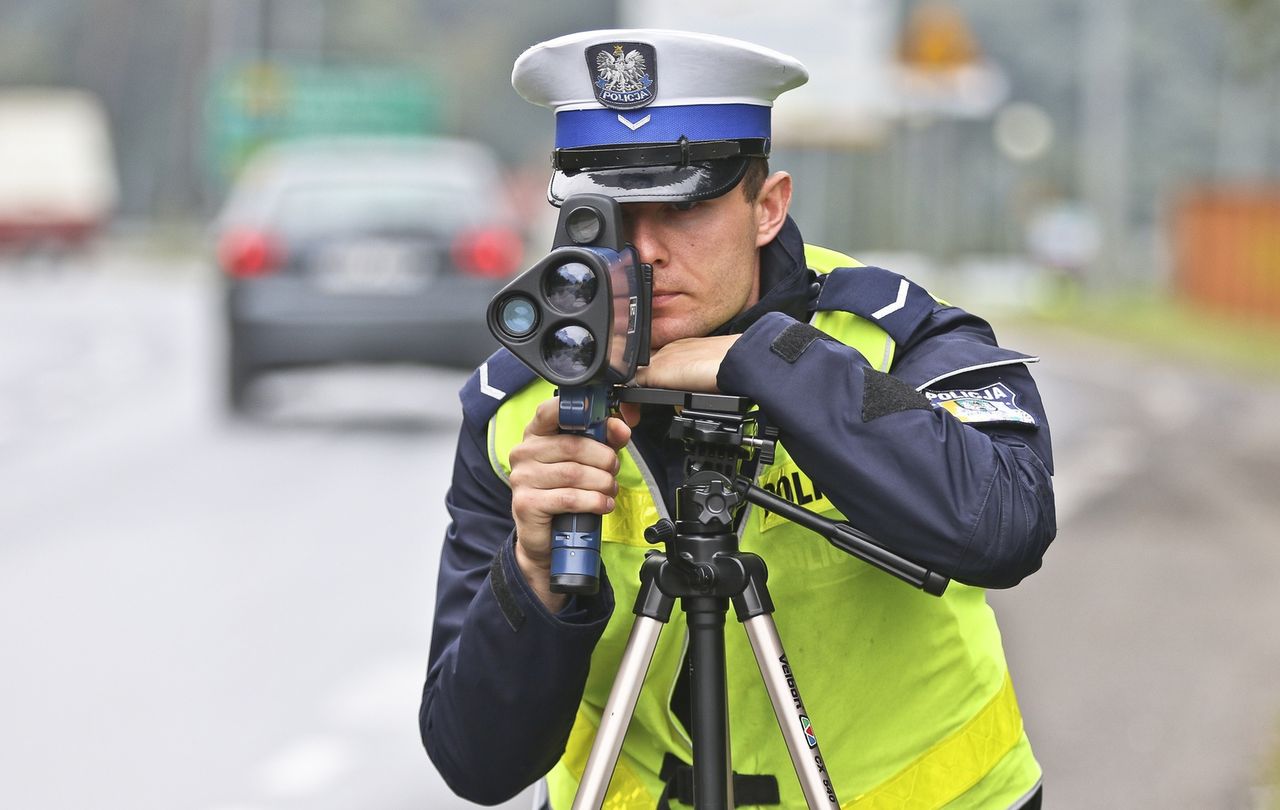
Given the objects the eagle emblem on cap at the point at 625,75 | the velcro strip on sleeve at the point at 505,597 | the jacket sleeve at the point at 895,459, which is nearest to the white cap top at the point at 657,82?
the eagle emblem on cap at the point at 625,75

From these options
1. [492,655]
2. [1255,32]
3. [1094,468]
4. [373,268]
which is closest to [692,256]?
Result: [492,655]

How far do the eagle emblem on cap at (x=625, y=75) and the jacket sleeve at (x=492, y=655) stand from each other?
1.58 feet

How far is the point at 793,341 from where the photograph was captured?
258 cm

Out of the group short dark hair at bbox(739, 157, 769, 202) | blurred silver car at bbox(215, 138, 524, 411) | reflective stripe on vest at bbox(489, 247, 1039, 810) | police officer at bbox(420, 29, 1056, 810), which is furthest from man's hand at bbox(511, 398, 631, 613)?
blurred silver car at bbox(215, 138, 524, 411)

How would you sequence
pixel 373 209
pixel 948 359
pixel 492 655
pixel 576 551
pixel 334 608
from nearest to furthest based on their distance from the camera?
1. pixel 576 551
2. pixel 492 655
3. pixel 948 359
4. pixel 334 608
5. pixel 373 209

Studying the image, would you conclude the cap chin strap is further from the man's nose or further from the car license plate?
the car license plate

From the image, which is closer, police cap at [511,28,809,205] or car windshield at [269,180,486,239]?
police cap at [511,28,809,205]

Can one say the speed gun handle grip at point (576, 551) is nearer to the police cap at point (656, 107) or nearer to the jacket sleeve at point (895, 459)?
the jacket sleeve at point (895, 459)

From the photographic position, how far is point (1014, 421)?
2.69 meters

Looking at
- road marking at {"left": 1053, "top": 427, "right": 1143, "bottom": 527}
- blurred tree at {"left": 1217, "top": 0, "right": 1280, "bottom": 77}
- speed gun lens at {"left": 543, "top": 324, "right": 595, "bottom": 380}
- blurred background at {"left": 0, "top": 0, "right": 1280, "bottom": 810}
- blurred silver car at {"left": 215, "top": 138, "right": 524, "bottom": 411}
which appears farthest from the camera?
blurred tree at {"left": 1217, "top": 0, "right": 1280, "bottom": 77}

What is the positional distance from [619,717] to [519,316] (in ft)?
1.73

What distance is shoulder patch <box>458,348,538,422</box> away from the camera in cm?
284

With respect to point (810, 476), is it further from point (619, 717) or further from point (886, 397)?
point (619, 717)

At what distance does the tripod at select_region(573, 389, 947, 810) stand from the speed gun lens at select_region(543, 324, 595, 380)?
163 millimetres
